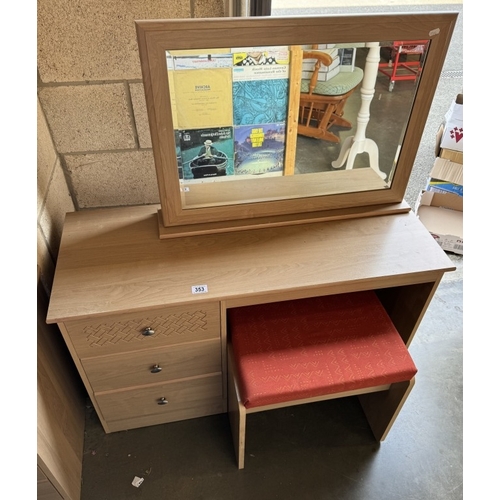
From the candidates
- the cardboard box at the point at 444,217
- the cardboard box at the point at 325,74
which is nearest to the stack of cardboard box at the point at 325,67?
the cardboard box at the point at 325,74

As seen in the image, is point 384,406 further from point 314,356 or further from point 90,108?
point 90,108

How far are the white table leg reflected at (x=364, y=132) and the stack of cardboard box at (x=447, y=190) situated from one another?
73 centimetres

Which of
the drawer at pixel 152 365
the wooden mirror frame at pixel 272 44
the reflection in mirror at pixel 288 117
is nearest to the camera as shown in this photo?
the wooden mirror frame at pixel 272 44

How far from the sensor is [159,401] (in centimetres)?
137

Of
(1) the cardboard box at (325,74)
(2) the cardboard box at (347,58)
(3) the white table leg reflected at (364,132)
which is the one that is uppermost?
(2) the cardboard box at (347,58)

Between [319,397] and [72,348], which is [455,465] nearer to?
[319,397]

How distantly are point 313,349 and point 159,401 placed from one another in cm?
54

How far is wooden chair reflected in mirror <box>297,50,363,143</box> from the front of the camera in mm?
1127

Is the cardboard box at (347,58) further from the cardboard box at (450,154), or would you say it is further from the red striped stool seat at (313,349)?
the cardboard box at (450,154)

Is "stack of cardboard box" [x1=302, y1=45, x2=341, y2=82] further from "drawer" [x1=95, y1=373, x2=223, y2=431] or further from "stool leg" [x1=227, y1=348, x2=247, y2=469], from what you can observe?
"drawer" [x1=95, y1=373, x2=223, y2=431]

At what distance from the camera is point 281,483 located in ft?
4.41

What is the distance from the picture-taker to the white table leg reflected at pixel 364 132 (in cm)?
115

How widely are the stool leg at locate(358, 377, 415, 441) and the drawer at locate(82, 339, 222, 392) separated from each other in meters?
0.53

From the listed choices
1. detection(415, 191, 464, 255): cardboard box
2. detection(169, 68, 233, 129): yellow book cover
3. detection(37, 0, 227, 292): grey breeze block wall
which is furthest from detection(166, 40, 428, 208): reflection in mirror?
detection(415, 191, 464, 255): cardboard box
